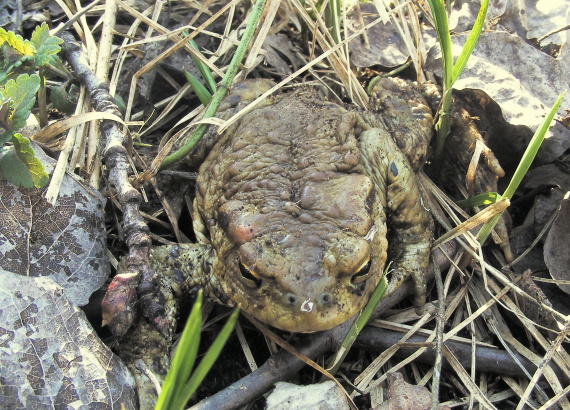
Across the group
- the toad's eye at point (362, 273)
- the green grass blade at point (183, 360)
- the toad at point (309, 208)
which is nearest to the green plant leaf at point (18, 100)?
the toad at point (309, 208)

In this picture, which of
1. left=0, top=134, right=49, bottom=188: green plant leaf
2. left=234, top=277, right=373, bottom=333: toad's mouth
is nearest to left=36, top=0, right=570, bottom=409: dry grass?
left=0, top=134, right=49, bottom=188: green plant leaf

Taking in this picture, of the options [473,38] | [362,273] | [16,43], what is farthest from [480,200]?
[16,43]

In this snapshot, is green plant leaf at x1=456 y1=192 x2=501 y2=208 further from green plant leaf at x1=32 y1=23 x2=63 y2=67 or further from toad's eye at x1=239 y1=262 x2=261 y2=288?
green plant leaf at x1=32 y1=23 x2=63 y2=67

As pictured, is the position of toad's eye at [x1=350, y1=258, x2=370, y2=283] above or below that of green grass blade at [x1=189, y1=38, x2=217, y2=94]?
below

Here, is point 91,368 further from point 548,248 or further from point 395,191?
point 548,248

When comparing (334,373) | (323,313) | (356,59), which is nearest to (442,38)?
(356,59)

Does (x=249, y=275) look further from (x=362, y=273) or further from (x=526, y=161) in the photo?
(x=526, y=161)

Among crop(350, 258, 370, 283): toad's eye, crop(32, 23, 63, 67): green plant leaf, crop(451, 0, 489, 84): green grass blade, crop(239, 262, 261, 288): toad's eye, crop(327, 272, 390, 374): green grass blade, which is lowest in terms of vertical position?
crop(327, 272, 390, 374): green grass blade

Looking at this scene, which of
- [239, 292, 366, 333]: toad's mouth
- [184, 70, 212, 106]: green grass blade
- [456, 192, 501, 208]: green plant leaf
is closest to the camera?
[239, 292, 366, 333]: toad's mouth
